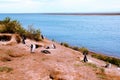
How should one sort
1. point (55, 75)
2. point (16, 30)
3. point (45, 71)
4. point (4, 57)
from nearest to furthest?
point (55, 75) → point (45, 71) → point (4, 57) → point (16, 30)

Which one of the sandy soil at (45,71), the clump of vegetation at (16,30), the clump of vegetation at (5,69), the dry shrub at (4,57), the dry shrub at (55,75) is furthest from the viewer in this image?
the clump of vegetation at (16,30)

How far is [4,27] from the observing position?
5381 cm

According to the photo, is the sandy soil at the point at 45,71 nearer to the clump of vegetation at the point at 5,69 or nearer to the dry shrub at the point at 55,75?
the dry shrub at the point at 55,75

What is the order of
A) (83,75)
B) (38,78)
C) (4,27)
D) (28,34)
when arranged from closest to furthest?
(38,78) → (83,75) → (4,27) → (28,34)

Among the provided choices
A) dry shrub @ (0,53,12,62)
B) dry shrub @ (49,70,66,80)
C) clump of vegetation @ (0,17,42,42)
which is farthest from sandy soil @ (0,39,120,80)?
clump of vegetation @ (0,17,42,42)

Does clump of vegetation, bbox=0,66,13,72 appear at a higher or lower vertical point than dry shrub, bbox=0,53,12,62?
higher

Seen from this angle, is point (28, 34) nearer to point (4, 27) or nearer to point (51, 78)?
point (4, 27)

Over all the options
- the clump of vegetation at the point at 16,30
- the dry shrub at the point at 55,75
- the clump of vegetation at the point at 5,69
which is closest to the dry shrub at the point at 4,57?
the clump of vegetation at the point at 5,69

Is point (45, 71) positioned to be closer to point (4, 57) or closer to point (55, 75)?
point (55, 75)

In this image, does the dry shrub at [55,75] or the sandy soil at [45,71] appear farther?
the sandy soil at [45,71]

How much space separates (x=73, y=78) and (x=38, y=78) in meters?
3.77

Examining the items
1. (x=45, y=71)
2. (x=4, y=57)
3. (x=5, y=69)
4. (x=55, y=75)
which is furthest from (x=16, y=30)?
(x=55, y=75)

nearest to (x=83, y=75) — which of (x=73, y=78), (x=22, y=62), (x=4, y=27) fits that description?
(x=73, y=78)

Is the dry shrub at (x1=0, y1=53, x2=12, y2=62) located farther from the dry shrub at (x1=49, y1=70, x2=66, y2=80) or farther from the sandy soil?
the dry shrub at (x1=49, y1=70, x2=66, y2=80)
